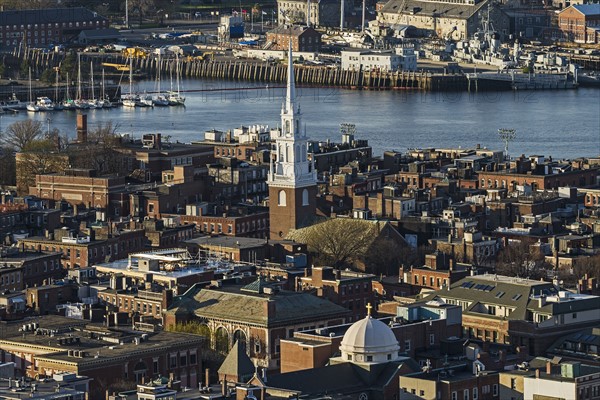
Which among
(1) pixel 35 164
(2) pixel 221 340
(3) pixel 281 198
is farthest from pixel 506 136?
(2) pixel 221 340

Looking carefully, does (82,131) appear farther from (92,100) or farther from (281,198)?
(92,100)

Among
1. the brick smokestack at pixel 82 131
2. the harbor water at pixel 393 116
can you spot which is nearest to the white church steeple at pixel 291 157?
the brick smokestack at pixel 82 131

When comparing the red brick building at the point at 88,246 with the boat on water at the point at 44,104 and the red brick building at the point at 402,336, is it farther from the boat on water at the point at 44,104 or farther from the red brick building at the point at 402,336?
the boat on water at the point at 44,104

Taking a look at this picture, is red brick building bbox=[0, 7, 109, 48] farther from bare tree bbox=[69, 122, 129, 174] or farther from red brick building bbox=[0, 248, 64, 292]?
red brick building bbox=[0, 248, 64, 292]

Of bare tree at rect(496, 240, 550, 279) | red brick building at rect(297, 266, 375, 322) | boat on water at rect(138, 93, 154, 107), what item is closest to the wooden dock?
boat on water at rect(138, 93, 154, 107)

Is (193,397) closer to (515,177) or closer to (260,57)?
(515,177)

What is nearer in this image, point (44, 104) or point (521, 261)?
point (521, 261)
